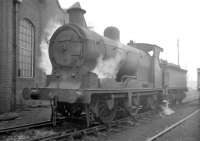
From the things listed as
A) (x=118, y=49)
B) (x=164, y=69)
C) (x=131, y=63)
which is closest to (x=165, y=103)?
(x=164, y=69)

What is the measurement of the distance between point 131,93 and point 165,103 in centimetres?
480

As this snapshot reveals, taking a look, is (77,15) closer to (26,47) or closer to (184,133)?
(184,133)

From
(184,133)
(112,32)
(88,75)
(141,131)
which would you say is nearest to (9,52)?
(112,32)

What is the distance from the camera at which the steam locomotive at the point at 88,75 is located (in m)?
7.95

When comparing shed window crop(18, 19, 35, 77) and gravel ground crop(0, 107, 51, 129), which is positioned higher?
shed window crop(18, 19, 35, 77)

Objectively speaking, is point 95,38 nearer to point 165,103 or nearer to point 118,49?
point 118,49

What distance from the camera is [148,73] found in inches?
505

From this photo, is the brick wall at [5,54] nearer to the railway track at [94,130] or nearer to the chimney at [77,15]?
the chimney at [77,15]

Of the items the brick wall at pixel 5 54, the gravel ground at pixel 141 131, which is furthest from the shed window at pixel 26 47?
the gravel ground at pixel 141 131

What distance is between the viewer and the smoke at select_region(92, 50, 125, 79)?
8862 millimetres

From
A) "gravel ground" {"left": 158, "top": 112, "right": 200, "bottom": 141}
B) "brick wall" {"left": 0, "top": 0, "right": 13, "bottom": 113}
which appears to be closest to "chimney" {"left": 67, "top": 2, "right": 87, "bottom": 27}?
"gravel ground" {"left": 158, "top": 112, "right": 200, "bottom": 141}

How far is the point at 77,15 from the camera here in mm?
8953

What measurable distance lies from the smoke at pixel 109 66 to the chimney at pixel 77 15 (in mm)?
1415

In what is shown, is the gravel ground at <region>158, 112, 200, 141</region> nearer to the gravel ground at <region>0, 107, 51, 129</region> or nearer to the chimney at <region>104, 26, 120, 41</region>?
the chimney at <region>104, 26, 120, 41</region>
